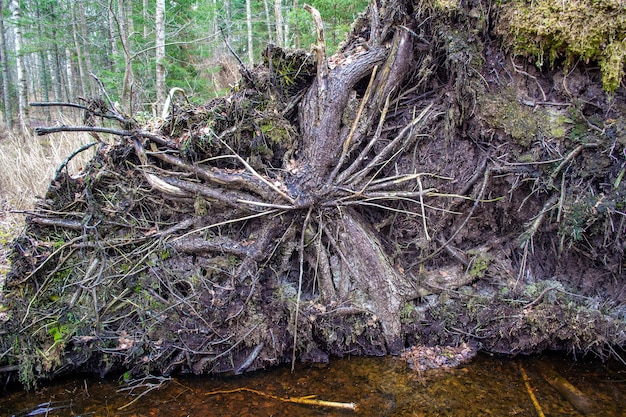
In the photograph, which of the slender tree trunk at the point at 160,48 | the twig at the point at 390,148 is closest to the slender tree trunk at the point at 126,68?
the slender tree trunk at the point at 160,48

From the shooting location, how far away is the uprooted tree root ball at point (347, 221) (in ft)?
11.3

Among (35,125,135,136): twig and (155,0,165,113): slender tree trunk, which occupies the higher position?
(155,0,165,113): slender tree trunk

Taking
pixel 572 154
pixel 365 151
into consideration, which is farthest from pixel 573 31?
pixel 365 151

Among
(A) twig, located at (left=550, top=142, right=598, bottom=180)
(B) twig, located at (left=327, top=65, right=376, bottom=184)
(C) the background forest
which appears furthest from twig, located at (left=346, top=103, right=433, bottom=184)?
(C) the background forest

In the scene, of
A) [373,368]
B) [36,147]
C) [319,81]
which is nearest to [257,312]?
[373,368]

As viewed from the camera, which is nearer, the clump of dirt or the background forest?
the clump of dirt

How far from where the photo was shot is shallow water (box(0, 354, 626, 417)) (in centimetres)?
291

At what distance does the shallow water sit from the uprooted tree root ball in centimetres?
17

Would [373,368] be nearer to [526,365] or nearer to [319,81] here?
[526,365]

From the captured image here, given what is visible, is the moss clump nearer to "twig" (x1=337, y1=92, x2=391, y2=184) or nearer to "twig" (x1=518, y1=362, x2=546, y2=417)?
"twig" (x1=337, y1=92, x2=391, y2=184)

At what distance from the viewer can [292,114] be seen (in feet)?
14.0

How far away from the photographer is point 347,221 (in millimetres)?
3834

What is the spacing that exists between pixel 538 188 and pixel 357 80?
2.13 meters

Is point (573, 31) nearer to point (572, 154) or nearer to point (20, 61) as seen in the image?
point (572, 154)
